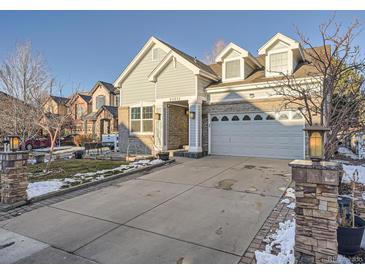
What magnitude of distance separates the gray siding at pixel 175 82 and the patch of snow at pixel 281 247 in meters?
9.25

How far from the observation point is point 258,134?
1157 centimetres

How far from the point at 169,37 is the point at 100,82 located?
16550mm

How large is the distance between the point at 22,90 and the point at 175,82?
26.9ft

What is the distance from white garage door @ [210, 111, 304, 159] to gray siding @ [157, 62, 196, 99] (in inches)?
82.4

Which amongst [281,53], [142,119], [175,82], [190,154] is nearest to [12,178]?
[190,154]

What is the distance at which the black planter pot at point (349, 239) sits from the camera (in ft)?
9.83

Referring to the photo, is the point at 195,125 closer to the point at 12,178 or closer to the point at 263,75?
the point at 263,75

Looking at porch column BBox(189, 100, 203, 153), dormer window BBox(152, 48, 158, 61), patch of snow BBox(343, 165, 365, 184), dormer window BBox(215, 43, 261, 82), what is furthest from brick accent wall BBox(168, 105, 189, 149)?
patch of snow BBox(343, 165, 365, 184)

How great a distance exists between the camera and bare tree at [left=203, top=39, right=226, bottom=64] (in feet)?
87.6

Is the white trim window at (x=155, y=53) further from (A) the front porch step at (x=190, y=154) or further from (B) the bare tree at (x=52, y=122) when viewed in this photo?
(A) the front porch step at (x=190, y=154)

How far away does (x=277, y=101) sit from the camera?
1095cm
